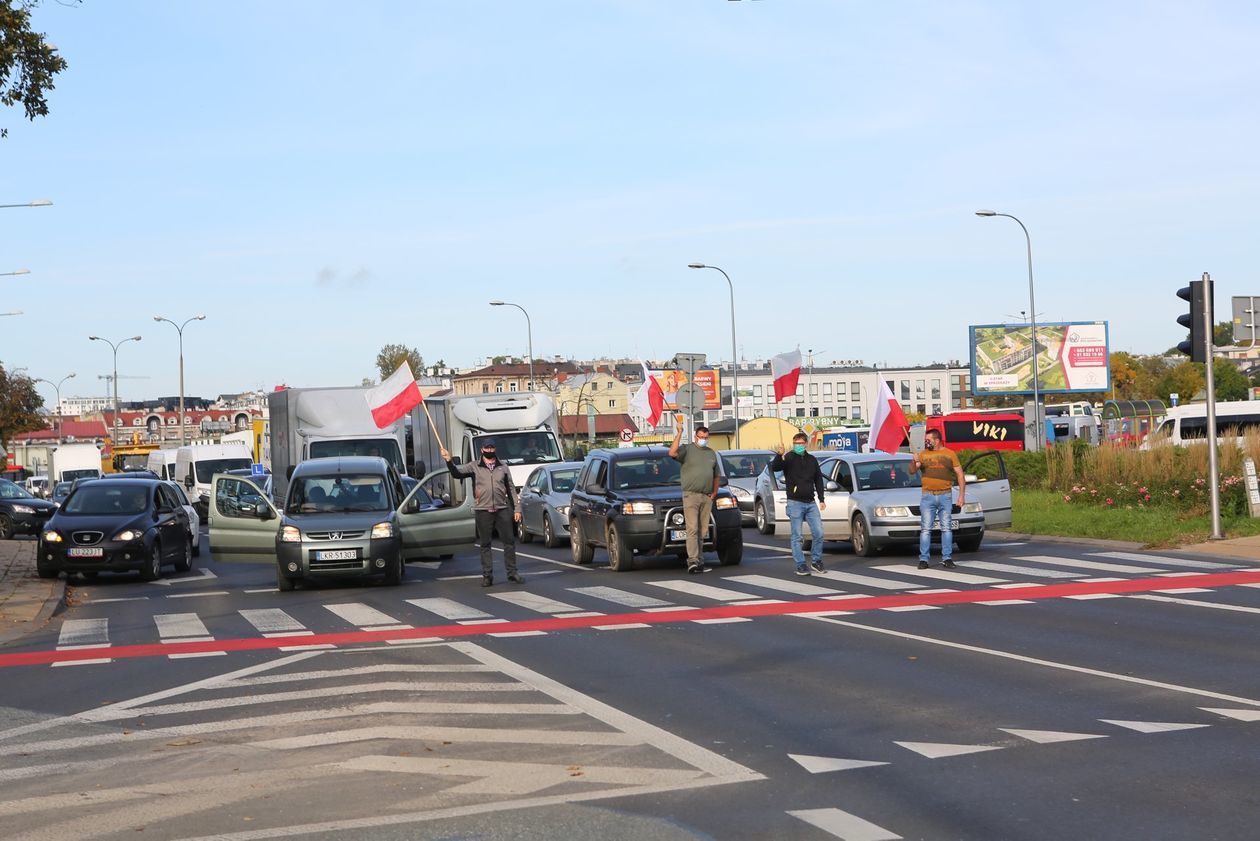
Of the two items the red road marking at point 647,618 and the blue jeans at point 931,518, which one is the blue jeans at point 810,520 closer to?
the blue jeans at point 931,518

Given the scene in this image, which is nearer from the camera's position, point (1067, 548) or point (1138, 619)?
point (1138, 619)

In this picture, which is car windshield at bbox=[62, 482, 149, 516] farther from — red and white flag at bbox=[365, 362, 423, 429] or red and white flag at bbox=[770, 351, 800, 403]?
red and white flag at bbox=[770, 351, 800, 403]

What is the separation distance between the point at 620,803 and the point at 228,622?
11177mm

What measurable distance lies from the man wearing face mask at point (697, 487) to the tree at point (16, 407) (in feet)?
214

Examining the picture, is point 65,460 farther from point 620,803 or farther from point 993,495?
point 620,803

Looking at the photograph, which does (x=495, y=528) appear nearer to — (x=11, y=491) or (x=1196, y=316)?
(x=1196, y=316)

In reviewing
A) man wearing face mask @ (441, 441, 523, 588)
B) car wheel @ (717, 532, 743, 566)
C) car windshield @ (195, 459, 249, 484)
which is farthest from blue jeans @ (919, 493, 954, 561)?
car windshield @ (195, 459, 249, 484)

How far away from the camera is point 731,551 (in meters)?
23.1

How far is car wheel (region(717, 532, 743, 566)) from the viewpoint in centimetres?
2306

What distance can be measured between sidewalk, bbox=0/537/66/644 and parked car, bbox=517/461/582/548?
8.96 metres

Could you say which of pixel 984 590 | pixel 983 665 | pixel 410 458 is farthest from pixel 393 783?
pixel 410 458

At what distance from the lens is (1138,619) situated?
14891mm

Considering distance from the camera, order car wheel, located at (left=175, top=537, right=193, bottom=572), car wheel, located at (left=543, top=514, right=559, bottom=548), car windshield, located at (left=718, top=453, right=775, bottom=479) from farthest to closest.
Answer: car windshield, located at (left=718, top=453, right=775, bottom=479) < car wheel, located at (left=543, top=514, right=559, bottom=548) < car wheel, located at (left=175, top=537, right=193, bottom=572)

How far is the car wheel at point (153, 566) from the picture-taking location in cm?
2570
